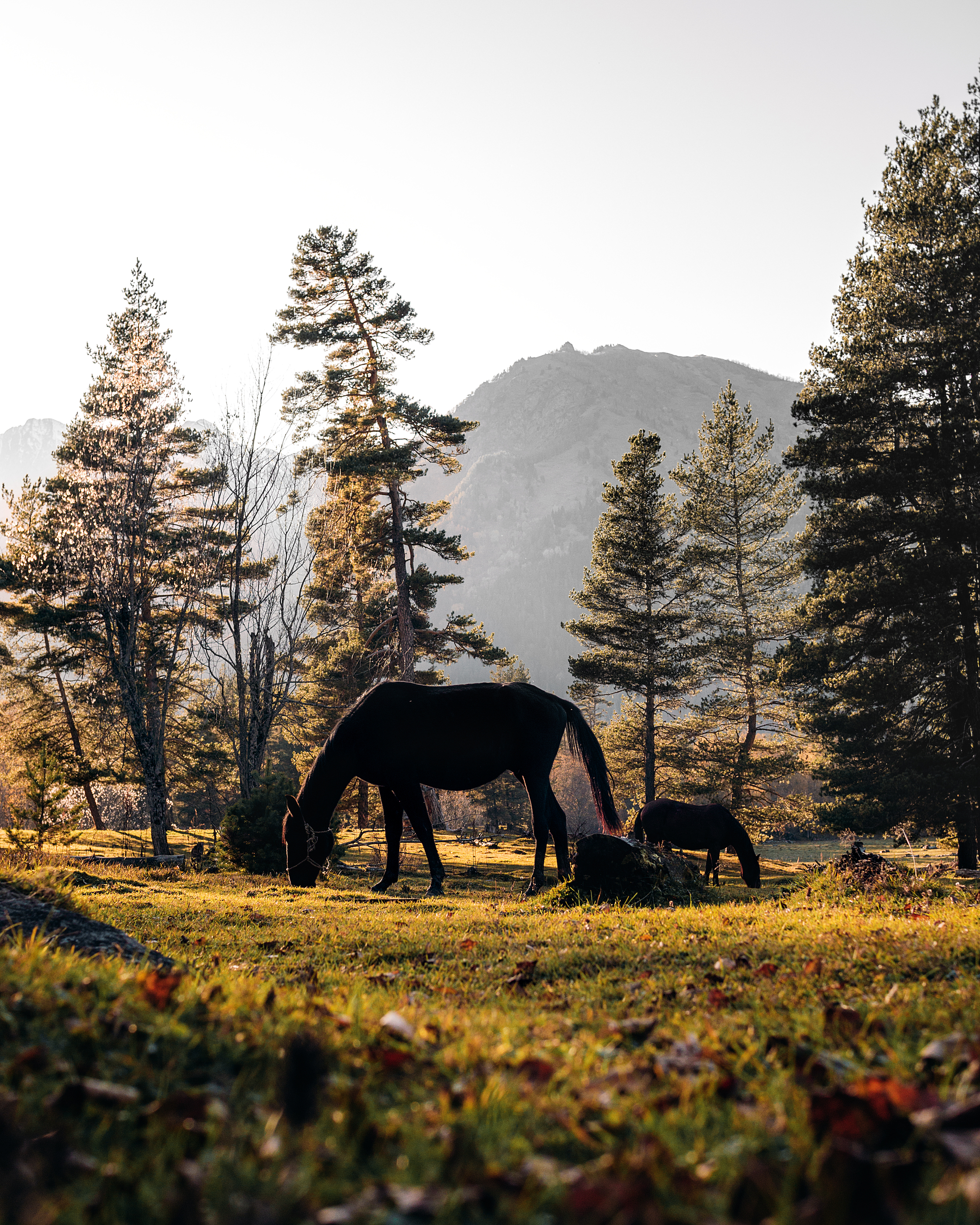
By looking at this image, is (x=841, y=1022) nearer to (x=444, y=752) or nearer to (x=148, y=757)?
(x=444, y=752)

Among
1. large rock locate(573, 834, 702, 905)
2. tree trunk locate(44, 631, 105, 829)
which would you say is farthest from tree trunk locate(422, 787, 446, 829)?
large rock locate(573, 834, 702, 905)

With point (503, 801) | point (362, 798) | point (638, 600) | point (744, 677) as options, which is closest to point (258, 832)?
point (362, 798)

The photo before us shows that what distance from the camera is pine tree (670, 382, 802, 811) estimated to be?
112ft

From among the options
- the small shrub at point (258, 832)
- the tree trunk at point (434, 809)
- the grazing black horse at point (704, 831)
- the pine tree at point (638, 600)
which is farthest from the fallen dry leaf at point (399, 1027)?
the pine tree at point (638, 600)

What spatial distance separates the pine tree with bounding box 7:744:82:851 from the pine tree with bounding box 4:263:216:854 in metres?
3.62

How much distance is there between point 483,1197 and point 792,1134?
0.78m

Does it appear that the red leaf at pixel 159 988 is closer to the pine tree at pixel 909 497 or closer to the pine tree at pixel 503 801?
the pine tree at pixel 909 497

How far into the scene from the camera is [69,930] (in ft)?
14.3

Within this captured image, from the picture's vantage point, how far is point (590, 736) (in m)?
11.5

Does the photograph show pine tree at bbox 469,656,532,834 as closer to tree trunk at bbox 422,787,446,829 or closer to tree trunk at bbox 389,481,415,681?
tree trunk at bbox 422,787,446,829

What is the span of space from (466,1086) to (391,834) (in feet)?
33.3

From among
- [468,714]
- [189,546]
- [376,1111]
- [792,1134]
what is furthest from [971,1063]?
[189,546]

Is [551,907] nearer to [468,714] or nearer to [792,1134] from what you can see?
[468,714]

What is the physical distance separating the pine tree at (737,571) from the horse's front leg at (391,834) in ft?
78.5
